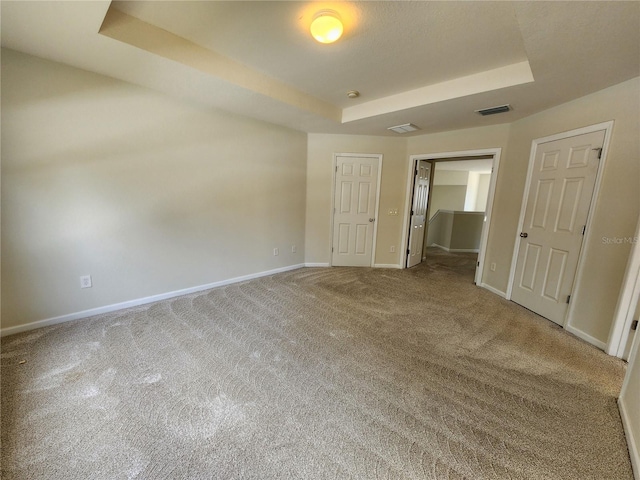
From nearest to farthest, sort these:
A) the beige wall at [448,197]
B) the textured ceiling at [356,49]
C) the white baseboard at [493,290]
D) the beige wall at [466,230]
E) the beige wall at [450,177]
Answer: the textured ceiling at [356,49] → the white baseboard at [493,290] → the beige wall at [466,230] → the beige wall at [450,177] → the beige wall at [448,197]

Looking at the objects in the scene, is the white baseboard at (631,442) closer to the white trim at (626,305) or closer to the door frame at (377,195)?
the white trim at (626,305)

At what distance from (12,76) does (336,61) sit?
2587 mm

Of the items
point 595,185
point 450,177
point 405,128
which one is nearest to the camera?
point 595,185

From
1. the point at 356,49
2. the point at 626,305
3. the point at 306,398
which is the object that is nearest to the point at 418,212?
the point at 626,305

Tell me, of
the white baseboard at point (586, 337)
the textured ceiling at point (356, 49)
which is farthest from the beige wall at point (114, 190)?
the white baseboard at point (586, 337)

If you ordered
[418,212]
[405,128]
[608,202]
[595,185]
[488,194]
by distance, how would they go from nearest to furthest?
[608,202] → [595,185] → [488,194] → [405,128] → [418,212]

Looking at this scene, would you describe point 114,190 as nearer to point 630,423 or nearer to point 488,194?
point 630,423

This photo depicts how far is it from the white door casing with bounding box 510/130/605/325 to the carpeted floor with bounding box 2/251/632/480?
0.44m

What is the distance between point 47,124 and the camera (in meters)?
2.13

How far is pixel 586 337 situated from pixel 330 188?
3.56 m

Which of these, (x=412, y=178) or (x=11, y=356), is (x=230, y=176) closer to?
(x=11, y=356)

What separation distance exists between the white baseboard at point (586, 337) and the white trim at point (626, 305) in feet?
0.26

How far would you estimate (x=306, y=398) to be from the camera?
163cm

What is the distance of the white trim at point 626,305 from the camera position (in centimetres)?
202
